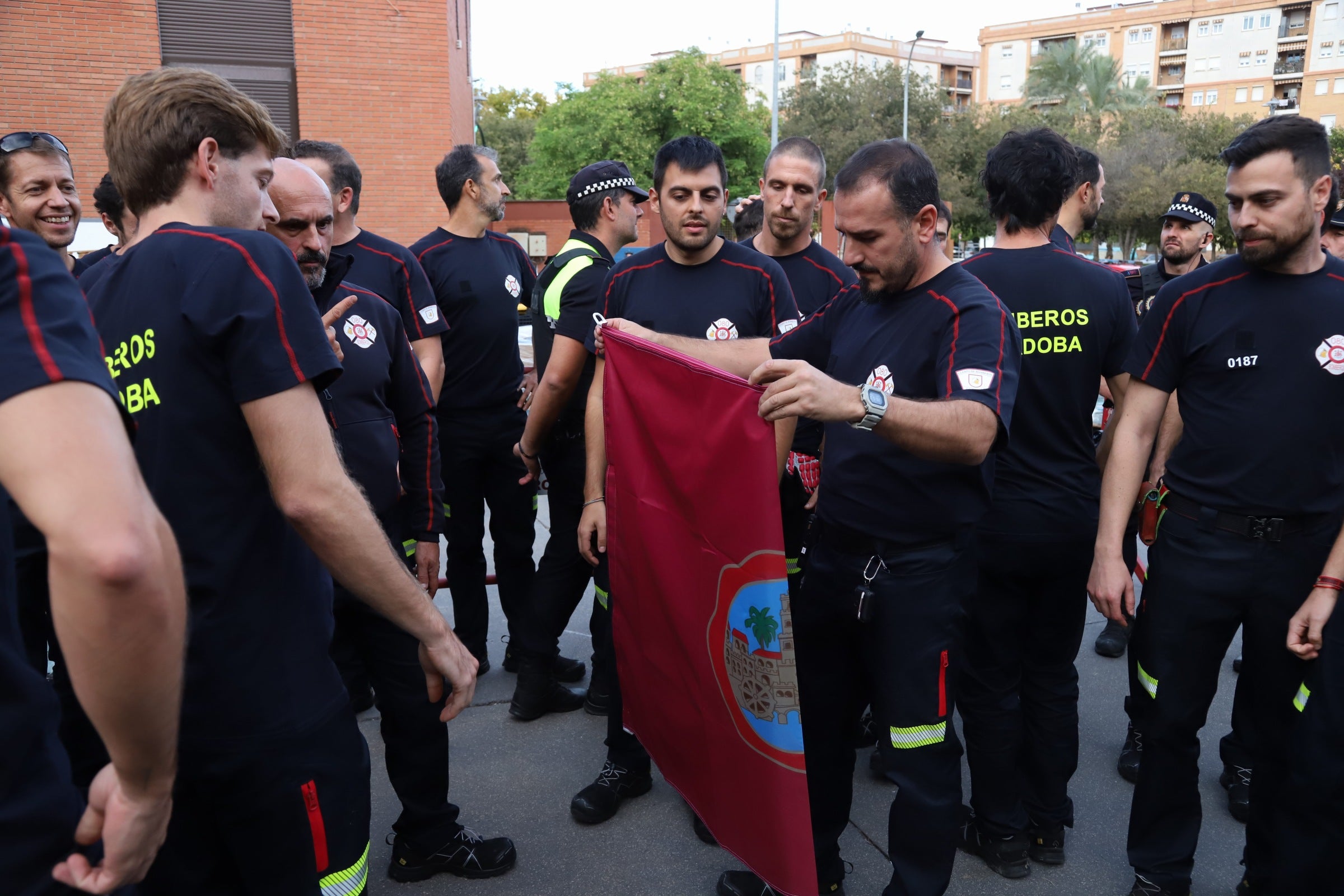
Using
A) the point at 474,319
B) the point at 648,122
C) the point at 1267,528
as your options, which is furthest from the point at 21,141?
the point at 648,122

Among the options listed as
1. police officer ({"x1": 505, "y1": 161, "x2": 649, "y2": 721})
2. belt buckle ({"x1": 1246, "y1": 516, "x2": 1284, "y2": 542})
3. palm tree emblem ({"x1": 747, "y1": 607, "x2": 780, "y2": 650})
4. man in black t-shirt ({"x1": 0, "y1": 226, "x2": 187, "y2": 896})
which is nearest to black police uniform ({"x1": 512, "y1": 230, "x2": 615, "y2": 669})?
police officer ({"x1": 505, "y1": 161, "x2": 649, "y2": 721})

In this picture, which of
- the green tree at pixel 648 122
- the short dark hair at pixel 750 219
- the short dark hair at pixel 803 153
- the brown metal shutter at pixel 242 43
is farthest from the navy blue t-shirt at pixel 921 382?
the green tree at pixel 648 122

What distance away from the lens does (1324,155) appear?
9.23 ft

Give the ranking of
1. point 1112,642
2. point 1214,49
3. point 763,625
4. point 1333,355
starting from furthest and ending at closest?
1. point 1214,49
2. point 1112,642
3. point 1333,355
4. point 763,625

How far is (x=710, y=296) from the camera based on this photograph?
11.9 ft

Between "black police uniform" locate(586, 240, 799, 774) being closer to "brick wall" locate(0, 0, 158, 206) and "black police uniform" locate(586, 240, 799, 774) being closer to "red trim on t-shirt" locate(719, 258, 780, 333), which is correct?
"red trim on t-shirt" locate(719, 258, 780, 333)

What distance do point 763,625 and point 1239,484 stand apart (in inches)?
58.8

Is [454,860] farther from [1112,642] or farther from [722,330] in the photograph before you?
[1112,642]

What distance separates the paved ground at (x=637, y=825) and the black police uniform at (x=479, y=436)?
555 mm

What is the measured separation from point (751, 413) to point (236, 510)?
3.89 ft

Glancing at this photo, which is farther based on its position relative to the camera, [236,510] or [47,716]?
[236,510]

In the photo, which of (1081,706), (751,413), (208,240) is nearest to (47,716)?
(208,240)

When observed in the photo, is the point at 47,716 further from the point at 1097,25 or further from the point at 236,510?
the point at 1097,25

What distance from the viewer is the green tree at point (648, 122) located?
125 ft
